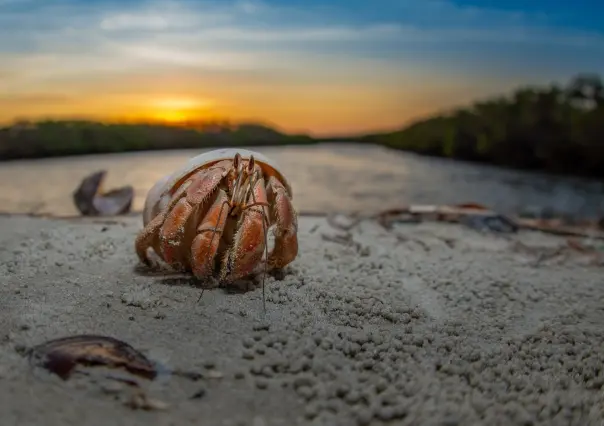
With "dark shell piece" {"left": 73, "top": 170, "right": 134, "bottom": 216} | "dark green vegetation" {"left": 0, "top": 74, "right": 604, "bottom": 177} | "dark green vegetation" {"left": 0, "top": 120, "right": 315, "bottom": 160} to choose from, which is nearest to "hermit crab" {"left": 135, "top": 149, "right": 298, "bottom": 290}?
"dark shell piece" {"left": 73, "top": 170, "right": 134, "bottom": 216}

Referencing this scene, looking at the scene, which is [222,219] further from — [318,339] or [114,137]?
[114,137]

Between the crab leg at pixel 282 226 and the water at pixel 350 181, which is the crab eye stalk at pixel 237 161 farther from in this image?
the water at pixel 350 181

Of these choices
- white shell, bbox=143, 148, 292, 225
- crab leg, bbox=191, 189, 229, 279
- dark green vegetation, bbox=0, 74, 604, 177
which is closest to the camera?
crab leg, bbox=191, 189, 229, 279

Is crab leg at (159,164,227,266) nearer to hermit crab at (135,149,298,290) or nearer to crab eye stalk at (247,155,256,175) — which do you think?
hermit crab at (135,149,298,290)

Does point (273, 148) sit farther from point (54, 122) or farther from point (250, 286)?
point (250, 286)

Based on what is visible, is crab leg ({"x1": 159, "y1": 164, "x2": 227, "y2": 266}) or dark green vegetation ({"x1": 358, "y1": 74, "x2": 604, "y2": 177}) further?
dark green vegetation ({"x1": 358, "y1": 74, "x2": 604, "y2": 177})

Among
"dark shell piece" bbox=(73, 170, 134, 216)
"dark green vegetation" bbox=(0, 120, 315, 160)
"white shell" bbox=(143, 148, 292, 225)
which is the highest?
"dark green vegetation" bbox=(0, 120, 315, 160)
